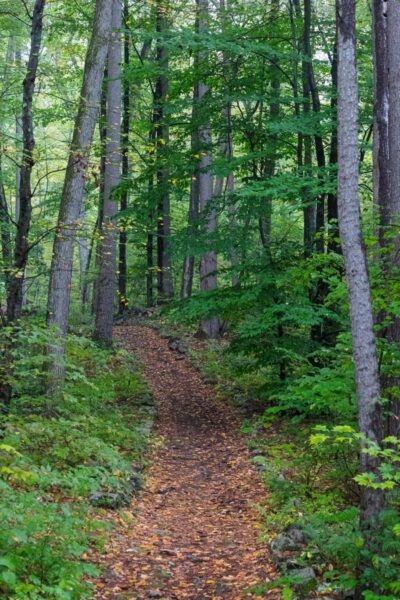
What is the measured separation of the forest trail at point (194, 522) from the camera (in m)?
5.37

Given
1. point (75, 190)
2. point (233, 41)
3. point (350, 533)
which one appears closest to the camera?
point (350, 533)

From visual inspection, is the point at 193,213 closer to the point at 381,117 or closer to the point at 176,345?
the point at 176,345

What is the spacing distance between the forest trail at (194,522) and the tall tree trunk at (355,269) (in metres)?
1.50

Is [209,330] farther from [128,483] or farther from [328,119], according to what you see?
[128,483]

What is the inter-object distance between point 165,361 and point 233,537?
10379 millimetres

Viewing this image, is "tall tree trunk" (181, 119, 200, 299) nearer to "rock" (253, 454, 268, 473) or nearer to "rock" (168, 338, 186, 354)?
"rock" (168, 338, 186, 354)

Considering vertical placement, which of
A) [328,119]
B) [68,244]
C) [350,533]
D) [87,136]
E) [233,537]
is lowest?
[233,537]

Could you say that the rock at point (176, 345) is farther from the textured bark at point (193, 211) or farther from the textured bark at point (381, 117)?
the textured bark at point (381, 117)

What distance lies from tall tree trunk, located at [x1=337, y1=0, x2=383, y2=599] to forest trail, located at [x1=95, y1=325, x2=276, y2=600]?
1.50 m

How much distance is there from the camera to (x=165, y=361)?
16.8 metres

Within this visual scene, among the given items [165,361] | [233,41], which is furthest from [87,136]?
[165,361]

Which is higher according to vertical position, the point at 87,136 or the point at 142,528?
the point at 87,136

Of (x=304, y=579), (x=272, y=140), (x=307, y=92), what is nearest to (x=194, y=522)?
(x=304, y=579)

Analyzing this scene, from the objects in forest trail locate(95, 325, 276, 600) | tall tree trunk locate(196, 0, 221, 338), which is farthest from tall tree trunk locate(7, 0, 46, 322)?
tall tree trunk locate(196, 0, 221, 338)
